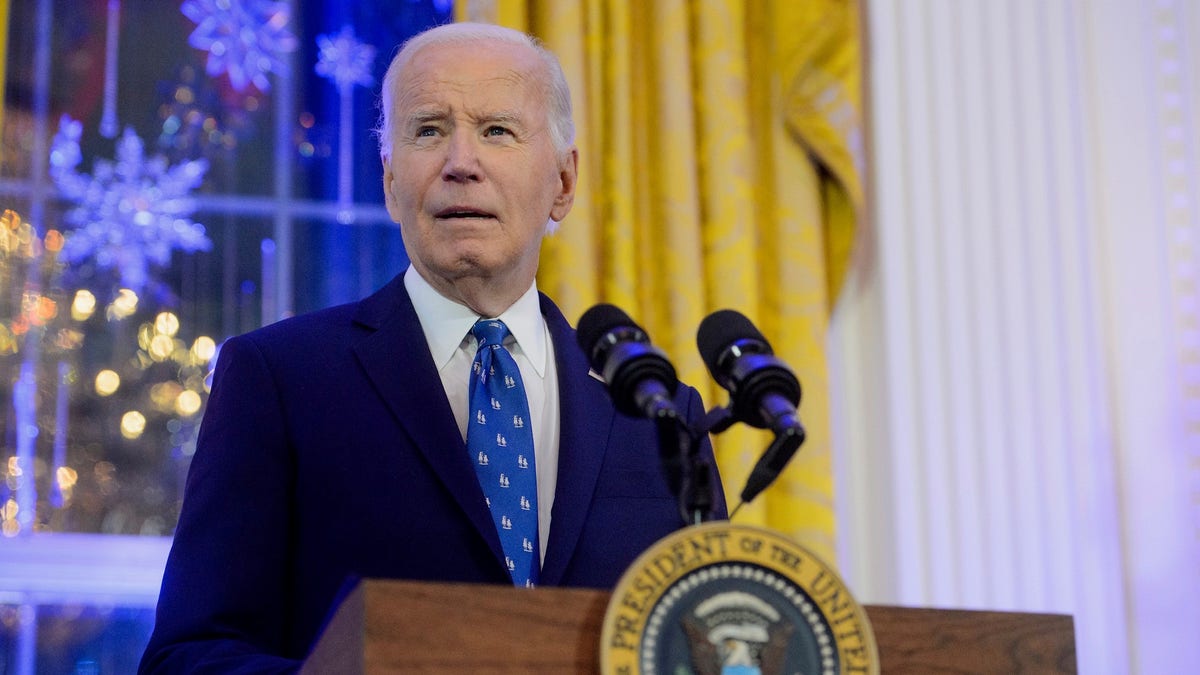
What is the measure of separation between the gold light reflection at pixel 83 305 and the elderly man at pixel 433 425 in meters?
1.25

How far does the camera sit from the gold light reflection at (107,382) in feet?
10.2

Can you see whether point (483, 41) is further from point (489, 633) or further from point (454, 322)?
point (489, 633)

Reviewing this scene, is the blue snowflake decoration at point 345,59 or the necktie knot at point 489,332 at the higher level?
the blue snowflake decoration at point 345,59

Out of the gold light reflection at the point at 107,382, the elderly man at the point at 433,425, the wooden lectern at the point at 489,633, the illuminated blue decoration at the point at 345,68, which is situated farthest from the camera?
the illuminated blue decoration at the point at 345,68

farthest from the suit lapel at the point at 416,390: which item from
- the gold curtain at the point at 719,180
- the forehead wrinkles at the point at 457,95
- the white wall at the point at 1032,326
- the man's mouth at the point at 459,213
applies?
the white wall at the point at 1032,326

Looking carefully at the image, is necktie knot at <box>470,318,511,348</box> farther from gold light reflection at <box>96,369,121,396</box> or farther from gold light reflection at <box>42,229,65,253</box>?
gold light reflection at <box>42,229,65,253</box>

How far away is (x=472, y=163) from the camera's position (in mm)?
1978

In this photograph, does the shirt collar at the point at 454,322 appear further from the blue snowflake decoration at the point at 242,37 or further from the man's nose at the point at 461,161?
the blue snowflake decoration at the point at 242,37

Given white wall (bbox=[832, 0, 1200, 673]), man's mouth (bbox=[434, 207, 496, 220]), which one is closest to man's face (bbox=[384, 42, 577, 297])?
man's mouth (bbox=[434, 207, 496, 220])

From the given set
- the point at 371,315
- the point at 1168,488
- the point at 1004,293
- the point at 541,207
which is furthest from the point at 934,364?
the point at 371,315

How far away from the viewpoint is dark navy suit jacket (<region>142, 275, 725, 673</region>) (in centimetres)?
166

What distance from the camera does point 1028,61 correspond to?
3512mm

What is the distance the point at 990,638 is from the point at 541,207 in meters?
1.00

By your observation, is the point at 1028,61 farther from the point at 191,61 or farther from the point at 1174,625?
the point at 191,61
